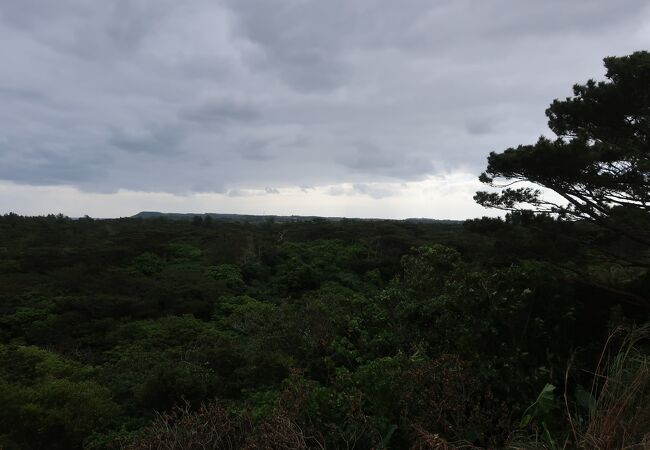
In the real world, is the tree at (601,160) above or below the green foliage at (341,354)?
above

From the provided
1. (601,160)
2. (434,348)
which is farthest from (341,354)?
(601,160)

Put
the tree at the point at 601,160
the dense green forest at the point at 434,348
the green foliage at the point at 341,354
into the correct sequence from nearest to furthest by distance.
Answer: the dense green forest at the point at 434,348 → the green foliage at the point at 341,354 → the tree at the point at 601,160

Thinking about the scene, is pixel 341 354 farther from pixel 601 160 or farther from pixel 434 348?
pixel 601 160

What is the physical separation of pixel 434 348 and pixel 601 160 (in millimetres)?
5219

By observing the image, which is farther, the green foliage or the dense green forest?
the green foliage

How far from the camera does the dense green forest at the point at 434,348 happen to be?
3867 millimetres

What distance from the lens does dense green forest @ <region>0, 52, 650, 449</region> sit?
3867mm

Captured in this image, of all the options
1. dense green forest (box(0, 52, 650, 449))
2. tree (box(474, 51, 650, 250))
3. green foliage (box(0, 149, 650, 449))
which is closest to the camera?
dense green forest (box(0, 52, 650, 449))

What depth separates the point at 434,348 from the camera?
627cm

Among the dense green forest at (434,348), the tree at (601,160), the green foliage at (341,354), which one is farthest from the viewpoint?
the tree at (601,160)

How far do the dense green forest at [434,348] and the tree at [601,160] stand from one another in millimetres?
36

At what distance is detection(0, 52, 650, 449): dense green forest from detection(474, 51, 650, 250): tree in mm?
36

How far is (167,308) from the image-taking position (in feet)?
58.3

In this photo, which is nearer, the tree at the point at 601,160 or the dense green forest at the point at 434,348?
the dense green forest at the point at 434,348
